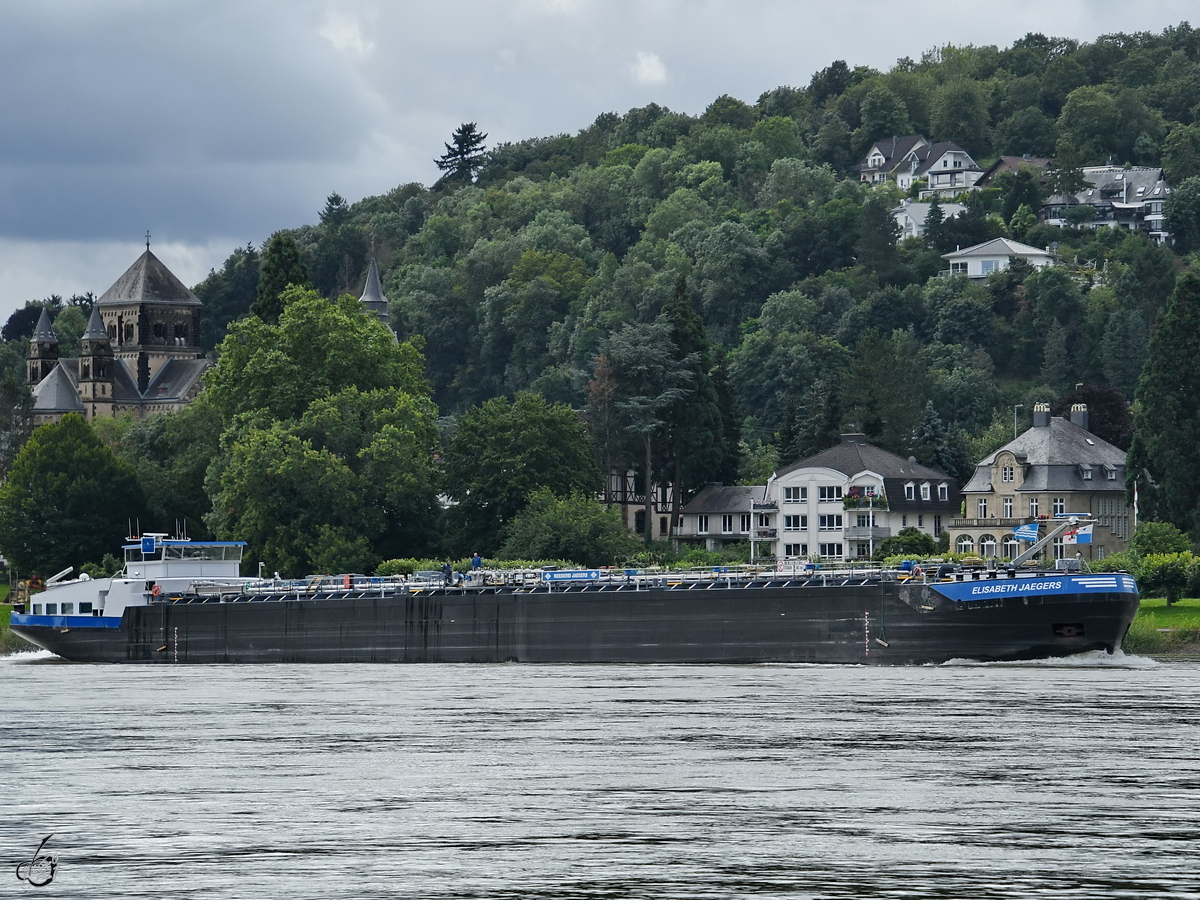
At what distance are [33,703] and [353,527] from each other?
49987mm

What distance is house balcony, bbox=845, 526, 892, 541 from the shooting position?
137 metres

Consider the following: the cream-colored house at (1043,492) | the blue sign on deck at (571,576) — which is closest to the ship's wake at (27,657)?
the blue sign on deck at (571,576)

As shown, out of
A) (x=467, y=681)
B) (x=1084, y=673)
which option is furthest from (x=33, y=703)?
(x=1084, y=673)

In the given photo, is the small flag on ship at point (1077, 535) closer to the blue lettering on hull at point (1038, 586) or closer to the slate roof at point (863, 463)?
the blue lettering on hull at point (1038, 586)

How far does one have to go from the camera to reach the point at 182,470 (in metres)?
130

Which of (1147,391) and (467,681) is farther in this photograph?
(1147,391)

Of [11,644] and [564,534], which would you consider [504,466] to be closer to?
[564,534]

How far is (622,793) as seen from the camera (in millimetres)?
37625

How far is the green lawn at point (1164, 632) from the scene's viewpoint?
80.8 meters

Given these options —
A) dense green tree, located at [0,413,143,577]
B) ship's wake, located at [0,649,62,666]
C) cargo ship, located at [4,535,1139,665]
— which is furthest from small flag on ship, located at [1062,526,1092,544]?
dense green tree, located at [0,413,143,577]

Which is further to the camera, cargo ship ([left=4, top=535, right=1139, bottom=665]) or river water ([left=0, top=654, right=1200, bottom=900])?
cargo ship ([left=4, top=535, right=1139, bottom=665])

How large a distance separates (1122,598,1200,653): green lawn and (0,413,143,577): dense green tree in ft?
214

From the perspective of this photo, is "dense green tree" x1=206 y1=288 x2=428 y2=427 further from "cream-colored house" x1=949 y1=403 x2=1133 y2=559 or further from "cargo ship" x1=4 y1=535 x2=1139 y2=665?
"cream-colored house" x1=949 y1=403 x2=1133 y2=559

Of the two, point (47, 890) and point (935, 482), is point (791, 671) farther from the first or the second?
point (935, 482)
